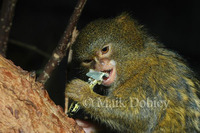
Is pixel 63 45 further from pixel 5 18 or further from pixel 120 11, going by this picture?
pixel 120 11

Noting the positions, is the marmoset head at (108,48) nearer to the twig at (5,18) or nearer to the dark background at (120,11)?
the twig at (5,18)

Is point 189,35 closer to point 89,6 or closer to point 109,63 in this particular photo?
point 89,6

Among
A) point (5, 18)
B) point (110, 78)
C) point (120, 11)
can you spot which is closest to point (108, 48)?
point (110, 78)

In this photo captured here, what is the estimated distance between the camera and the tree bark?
226cm

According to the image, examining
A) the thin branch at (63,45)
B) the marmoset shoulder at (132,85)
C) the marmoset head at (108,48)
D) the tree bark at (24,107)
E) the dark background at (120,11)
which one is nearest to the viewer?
the tree bark at (24,107)

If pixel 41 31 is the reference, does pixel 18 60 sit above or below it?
below

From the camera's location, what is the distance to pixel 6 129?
2.23 metres

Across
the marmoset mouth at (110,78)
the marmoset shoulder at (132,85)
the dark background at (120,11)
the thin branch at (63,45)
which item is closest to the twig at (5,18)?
the thin branch at (63,45)

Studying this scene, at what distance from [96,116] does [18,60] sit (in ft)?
13.4

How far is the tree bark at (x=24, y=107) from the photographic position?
2260mm

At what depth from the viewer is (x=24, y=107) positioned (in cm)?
233

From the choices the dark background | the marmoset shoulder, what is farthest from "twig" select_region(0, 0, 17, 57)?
the dark background

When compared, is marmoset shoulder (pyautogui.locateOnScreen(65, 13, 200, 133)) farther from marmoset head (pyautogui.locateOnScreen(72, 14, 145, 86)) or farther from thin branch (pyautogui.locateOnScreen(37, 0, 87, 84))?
thin branch (pyautogui.locateOnScreen(37, 0, 87, 84))

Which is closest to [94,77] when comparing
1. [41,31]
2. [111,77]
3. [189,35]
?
[111,77]
